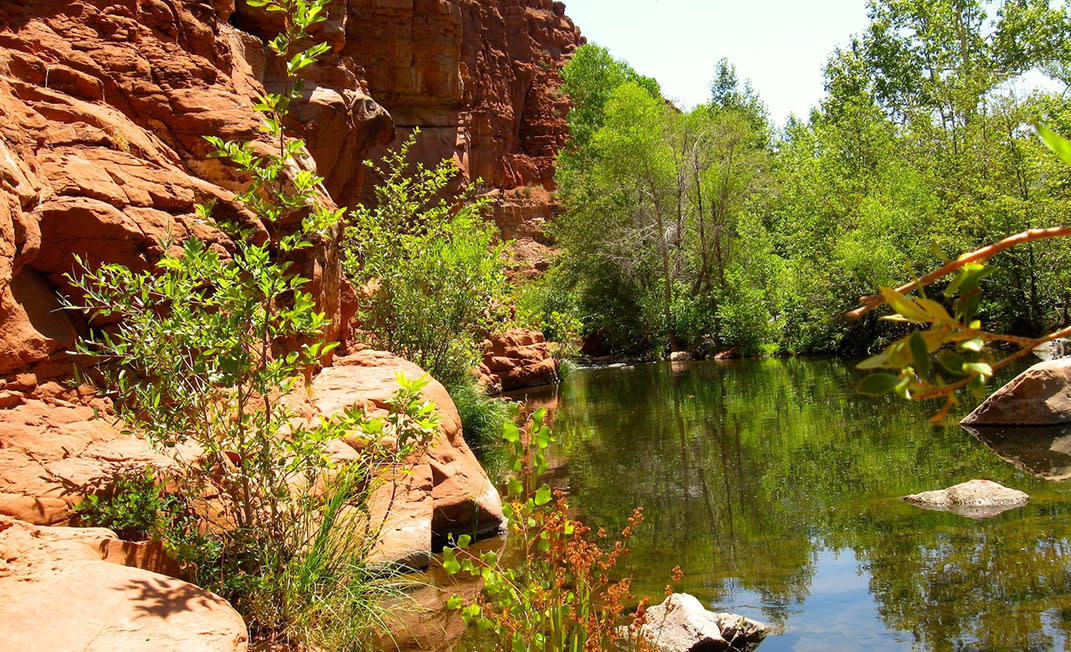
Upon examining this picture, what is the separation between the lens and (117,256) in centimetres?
546

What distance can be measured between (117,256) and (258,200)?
133 centimetres

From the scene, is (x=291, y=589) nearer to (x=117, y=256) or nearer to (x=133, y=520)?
(x=133, y=520)

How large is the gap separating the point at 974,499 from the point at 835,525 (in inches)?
46.7

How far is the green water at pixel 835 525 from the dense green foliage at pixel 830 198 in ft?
33.9

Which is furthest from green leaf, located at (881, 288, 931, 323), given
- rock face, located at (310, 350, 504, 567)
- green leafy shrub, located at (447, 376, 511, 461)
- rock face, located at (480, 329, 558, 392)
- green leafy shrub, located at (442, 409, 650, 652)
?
rock face, located at (480, 329, 558, 392)

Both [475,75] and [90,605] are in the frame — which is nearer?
[90,605]

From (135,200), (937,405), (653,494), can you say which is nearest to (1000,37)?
(937,405)

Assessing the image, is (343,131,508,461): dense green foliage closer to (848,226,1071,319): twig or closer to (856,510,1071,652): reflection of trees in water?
(856,510,1071,652): reflection of trees in water

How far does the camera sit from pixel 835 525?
6.82 meters

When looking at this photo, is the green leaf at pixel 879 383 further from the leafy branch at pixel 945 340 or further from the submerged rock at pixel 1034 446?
the submerged rock at pixel 1034 446

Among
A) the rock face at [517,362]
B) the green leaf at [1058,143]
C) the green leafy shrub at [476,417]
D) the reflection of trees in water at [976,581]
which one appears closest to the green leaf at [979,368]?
the green leaf at [1058,143]

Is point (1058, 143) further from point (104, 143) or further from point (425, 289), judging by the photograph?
point (425, 289)

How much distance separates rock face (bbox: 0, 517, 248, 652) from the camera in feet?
10.6

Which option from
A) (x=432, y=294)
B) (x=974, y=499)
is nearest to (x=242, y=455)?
(x=974, y=499)
